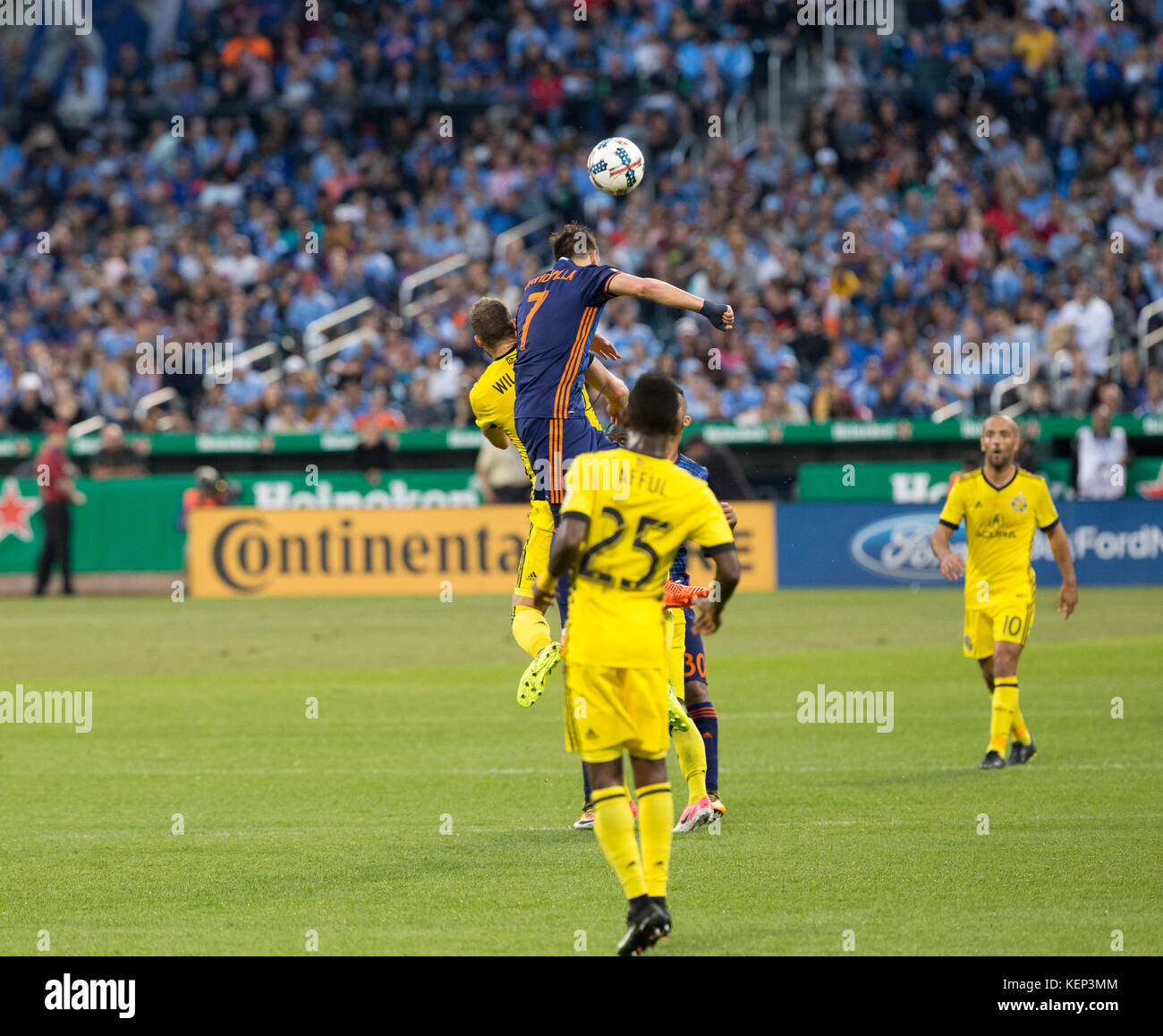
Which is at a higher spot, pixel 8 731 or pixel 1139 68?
pixel 1139 68

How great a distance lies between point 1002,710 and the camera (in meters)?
10.9

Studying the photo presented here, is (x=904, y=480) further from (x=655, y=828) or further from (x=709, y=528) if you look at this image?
(x=655, y=828)

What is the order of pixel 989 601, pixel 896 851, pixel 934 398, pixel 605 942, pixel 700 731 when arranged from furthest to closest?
pixel 934 398 → pixel 989 601 → pixel 700 731 → pixel 896 851 → pixel 605 942

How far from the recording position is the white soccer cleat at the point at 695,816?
29.0ft

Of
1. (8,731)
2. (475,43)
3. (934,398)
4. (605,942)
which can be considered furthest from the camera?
(475,43)

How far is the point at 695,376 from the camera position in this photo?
Answer: 2650 centimetres

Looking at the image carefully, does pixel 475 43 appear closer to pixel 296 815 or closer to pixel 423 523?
pixel 423 523

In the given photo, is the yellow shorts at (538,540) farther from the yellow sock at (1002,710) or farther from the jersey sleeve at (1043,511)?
the jersey sleeve at (1043,511)

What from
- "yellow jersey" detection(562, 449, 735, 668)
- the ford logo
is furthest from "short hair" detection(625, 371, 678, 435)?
the ford logo

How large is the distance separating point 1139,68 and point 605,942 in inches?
1067

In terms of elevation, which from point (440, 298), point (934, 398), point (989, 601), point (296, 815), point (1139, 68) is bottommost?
point (296, 815)

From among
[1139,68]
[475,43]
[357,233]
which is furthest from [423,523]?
[1139,68]

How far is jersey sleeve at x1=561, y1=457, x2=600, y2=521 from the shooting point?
21.1 ft

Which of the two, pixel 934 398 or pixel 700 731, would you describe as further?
pixel 934 398
